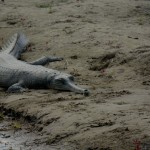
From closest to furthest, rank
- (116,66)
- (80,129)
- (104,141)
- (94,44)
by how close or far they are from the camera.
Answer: (104,141)
(80,129)
(116,66)
(94,44)

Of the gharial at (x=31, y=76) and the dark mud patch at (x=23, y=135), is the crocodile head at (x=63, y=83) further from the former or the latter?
the dark mud patch at (x=23, y=135)

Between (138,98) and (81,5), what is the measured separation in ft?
24.4

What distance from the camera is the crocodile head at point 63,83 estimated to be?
9.95 m

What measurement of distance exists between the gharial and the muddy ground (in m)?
0.17

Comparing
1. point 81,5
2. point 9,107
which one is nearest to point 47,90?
point 9,107

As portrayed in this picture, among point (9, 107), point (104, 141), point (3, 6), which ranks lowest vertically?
point (3, 6)

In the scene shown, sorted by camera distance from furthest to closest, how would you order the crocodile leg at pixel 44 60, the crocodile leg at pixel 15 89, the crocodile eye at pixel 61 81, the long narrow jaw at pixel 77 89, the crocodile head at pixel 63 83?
the crocodile leg at pixel 44 60 → the crocodile leg at pixel 15 89 → the crocodile eye at pixel 61 81 → the crocodile head at pixel 63 83 → the long narrow jaw at pixel 77 89

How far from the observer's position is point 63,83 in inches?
399

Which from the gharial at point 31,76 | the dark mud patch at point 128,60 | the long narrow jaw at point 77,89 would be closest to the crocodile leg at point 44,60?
the gharial at point 31,76

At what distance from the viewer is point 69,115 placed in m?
8.39

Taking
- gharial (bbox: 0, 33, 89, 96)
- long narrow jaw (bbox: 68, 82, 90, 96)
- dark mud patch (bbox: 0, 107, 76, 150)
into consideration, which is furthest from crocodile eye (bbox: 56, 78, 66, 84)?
dark mud patch (bbox: 0, 107, 76, 150)

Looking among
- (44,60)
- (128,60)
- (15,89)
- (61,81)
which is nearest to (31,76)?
(15,89)

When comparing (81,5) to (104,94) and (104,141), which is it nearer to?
(104,94)

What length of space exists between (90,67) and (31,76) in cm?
120
